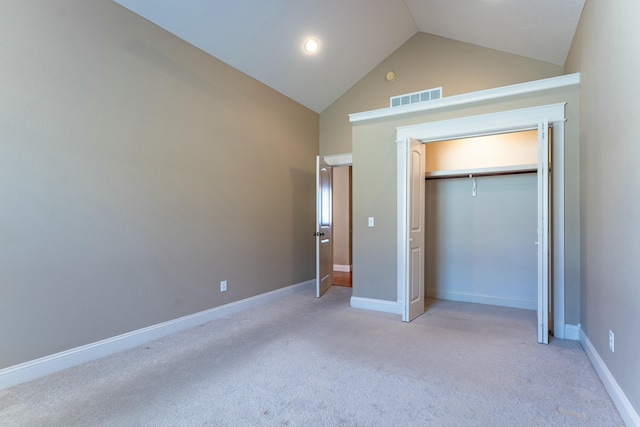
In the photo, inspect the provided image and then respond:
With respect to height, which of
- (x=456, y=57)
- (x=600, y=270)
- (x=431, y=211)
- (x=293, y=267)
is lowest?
(x=293, y=267)

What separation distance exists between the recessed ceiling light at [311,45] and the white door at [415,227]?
187 centimetres

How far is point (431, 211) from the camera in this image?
4758mm

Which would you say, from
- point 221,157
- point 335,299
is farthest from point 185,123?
point 335,299

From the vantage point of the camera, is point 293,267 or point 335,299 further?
point 293,267

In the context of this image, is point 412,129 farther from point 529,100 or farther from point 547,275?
point 547,275

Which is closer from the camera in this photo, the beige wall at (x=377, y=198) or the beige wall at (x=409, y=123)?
the beige wall at (x=409, y=123)

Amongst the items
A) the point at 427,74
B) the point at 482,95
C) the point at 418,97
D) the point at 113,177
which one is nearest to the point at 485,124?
the point at 482,95

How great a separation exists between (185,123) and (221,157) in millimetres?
569

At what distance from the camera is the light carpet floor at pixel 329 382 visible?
1.89 metres

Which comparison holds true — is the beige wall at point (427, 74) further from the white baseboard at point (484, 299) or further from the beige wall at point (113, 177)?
the white baseboard at point (484, 299)

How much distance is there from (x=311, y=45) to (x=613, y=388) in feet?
14.5

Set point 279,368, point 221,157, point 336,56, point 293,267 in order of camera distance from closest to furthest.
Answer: point 279,368, point 221,157, point 336,56, point 293,267

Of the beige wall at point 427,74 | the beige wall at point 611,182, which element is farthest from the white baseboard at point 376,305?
the beige wall at point 427,74

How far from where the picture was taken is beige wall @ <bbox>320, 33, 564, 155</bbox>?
4281 mm
